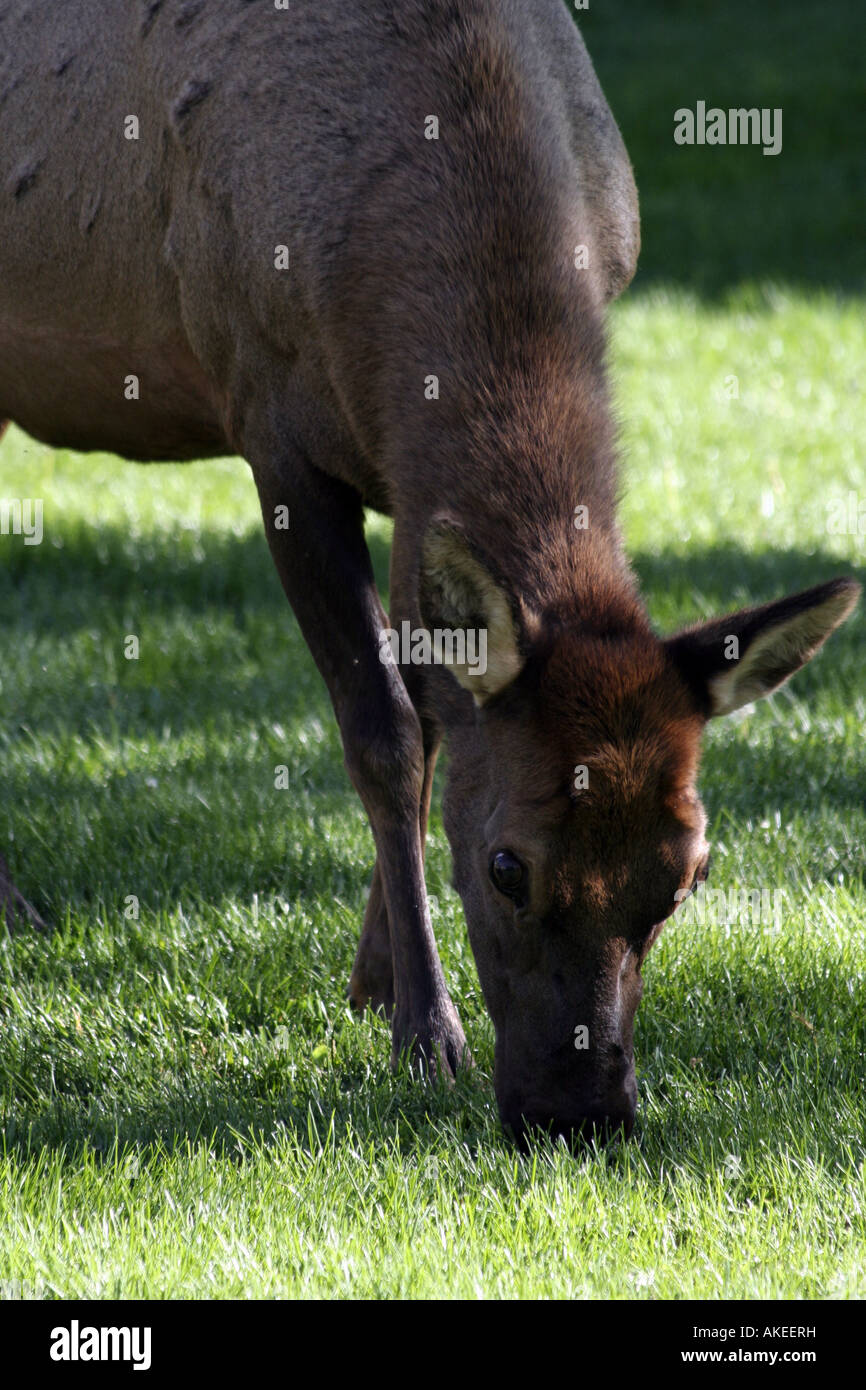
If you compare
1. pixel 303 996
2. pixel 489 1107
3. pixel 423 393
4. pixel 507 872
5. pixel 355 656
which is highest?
pixel 423 393

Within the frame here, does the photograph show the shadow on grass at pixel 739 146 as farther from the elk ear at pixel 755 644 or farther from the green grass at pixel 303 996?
A: the elk ear at pixel 755 644

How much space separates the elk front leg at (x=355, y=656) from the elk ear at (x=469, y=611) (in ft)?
2.58

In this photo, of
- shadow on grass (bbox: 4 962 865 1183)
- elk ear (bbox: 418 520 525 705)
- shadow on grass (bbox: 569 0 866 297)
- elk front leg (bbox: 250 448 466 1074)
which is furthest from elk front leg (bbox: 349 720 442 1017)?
shadow on grass (bbox: 569 0 866 297)

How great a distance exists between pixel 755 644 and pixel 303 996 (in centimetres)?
172

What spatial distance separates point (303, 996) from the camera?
4691mm

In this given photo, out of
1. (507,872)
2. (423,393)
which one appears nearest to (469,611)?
(507,872)

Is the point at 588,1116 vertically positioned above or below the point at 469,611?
below

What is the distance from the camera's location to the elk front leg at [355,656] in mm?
4602

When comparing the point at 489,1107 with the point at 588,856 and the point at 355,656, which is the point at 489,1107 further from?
the point at 355,656

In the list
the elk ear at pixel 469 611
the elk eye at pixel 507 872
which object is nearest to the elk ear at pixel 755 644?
the elk ear at pixel 469 611

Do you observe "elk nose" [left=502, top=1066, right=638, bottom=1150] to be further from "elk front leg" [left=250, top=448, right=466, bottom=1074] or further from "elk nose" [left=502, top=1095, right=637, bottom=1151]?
"elk front leg" [left=250, top=448, right=466, bottom=1074]

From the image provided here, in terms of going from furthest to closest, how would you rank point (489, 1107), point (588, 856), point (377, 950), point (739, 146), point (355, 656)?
1. point (739, 146)
2. point (377, 950)
3. point (355, 656)
4. point (489, 1107)
5. point (588, 856)

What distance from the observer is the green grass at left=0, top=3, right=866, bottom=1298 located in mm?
3426

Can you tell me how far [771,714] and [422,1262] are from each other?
3.78 meters
